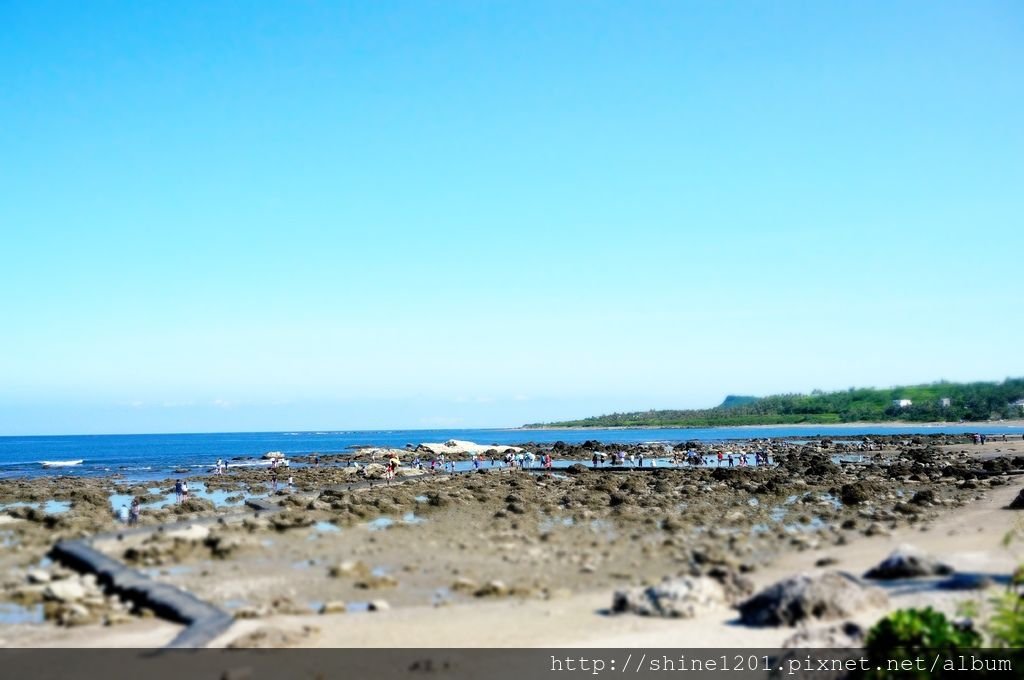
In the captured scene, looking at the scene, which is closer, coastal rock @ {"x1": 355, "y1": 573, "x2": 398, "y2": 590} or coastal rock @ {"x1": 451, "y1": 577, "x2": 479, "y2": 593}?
coastal rock @ {"x1": 451, "y1": 577, "x2": 479, "y2": 593}

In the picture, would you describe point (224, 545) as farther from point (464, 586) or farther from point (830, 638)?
point (830, 638)

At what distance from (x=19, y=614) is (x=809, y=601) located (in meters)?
16.1

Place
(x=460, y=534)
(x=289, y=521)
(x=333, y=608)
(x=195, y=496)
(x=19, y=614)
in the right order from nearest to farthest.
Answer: (x=333, y=608) → (x=19, y=614) → (x=460, y=534) → (x=289, y=521) → (x=195, y=496)

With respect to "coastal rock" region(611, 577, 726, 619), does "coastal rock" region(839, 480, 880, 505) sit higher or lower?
lower

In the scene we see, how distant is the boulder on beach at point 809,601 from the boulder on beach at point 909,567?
99.7 inches

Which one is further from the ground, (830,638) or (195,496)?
(830,638)

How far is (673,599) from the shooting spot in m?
14.1

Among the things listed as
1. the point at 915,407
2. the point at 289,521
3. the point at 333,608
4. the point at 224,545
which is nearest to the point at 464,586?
the point at 333,608

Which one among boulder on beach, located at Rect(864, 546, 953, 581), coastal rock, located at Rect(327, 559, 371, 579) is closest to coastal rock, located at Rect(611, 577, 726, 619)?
boulder on beach, located at Rect(864, 546, 953, 581)

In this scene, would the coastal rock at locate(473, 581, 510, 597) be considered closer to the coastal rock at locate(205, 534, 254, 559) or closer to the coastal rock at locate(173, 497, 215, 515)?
the coastal rock at locate(205, 534, 254, 559)

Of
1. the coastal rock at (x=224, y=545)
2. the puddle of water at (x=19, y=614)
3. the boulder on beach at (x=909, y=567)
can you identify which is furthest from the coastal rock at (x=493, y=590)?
the coastal rock at (x=224, y=545)

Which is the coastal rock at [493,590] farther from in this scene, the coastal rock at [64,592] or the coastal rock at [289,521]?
the coastal rock at [289,521]

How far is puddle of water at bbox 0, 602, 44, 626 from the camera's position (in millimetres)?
15164

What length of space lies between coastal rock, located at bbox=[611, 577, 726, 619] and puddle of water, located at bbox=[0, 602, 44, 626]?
12.0 m
